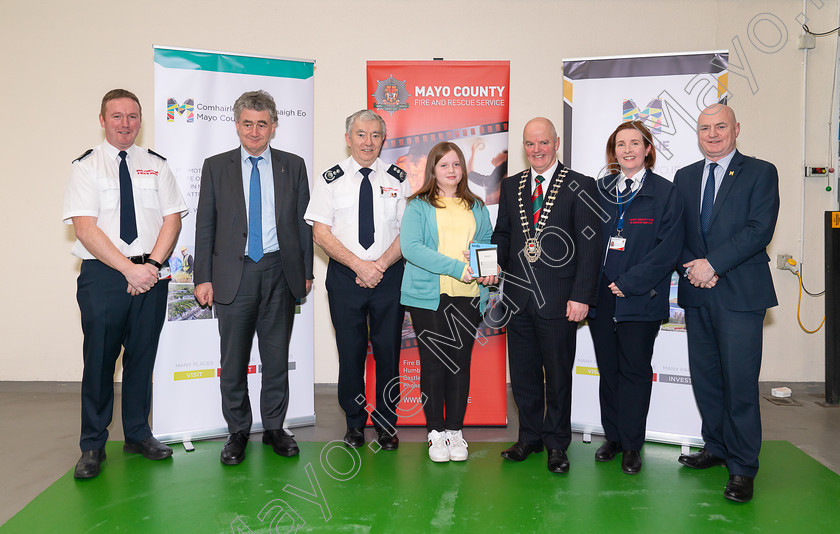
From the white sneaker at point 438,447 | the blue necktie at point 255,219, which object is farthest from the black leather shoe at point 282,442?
the blue necktie at point 255,219

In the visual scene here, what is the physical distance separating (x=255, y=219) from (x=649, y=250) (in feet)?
7.02

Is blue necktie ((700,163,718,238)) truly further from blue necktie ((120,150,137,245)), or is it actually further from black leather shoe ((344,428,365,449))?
blue necktie ((120,150,137,245))

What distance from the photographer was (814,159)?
179 inches

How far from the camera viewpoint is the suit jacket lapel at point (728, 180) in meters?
2.81

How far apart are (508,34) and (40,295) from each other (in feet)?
14.4

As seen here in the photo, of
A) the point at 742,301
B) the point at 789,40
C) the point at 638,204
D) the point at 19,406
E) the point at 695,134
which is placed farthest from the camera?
the point at 789,40

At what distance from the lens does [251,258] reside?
3.22 meters

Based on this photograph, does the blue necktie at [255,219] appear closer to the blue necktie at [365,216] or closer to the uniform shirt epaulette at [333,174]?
the uniform shirt epaulette at [333,174]

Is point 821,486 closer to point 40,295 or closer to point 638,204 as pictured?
point 638,204

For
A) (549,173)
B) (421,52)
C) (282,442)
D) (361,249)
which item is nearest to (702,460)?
(549,173)

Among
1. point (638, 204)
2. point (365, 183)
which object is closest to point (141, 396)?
point (365, 183)

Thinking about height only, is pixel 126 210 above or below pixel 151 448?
above

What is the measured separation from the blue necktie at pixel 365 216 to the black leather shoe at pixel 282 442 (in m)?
1.20

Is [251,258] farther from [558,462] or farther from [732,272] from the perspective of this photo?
[732,272]
